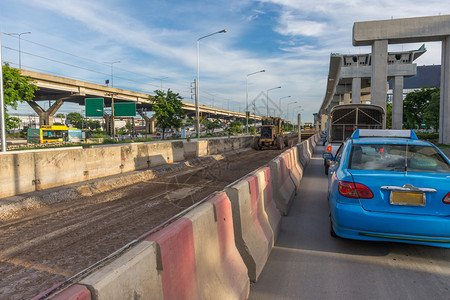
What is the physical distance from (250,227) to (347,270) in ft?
4.18

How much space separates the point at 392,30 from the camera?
23.2 meters

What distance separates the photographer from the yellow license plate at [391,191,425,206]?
3545 mm

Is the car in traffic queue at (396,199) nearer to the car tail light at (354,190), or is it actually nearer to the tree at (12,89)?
the car tail light at (354,190)

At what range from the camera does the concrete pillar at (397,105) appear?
99.5 ft

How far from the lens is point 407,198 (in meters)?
3.59

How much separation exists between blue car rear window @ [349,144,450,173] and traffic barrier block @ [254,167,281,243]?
132 cm

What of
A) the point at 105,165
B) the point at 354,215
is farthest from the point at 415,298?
the point at 105,165

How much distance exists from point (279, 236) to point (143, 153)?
28.3 ft

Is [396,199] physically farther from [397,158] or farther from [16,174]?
[16,174]

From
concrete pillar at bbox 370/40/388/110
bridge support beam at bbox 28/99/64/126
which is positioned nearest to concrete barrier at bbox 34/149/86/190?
concrete pillar at bbox 370/40/388/110

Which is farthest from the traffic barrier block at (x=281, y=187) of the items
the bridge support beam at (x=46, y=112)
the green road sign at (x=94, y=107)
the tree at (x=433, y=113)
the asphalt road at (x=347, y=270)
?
the bridge support beam at (x=46, y=112)

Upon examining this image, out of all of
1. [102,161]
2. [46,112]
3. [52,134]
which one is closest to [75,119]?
[46,112]

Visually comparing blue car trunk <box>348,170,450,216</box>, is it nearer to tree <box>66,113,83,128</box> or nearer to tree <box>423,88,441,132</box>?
tree <box>423,88,441,132</box>

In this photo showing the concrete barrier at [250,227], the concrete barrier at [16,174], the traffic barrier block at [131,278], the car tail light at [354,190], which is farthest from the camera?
the concrete barrier at [16,174]
